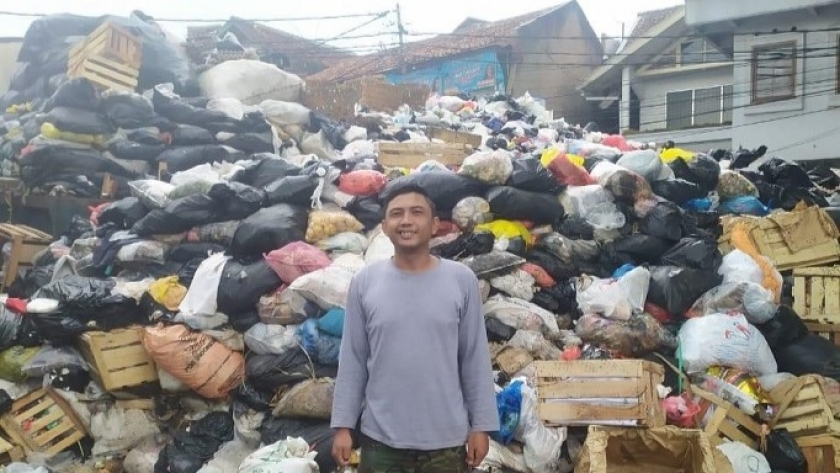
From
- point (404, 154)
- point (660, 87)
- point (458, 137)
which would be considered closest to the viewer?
point (404, 154)

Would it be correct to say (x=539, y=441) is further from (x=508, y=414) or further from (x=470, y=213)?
(x=470, y=213)

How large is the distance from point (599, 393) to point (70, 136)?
231 inches

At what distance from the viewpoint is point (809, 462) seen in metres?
3.18

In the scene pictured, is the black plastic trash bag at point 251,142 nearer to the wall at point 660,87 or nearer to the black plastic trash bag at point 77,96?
the black plastic trash bag at point 77,96

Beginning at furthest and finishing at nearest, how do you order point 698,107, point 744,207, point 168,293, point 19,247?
point 698,107 → point 19,247 → point 744,207 → point 168,293

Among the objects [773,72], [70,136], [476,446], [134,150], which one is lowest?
[476,446]

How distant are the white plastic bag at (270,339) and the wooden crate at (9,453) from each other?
125 cm

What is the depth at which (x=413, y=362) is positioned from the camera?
1.92 m

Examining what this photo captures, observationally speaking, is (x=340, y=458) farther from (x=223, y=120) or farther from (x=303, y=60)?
(x=303, y=60)

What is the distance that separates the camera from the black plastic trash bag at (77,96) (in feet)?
22.2

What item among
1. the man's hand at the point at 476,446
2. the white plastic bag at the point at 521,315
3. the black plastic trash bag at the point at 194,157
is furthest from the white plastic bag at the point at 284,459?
the black plastic trash bag at the point at 194,157

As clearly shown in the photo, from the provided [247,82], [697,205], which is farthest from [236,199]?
[247,82]

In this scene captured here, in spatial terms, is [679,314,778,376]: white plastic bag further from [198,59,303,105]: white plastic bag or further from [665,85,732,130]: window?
[665,85,732,130]: window

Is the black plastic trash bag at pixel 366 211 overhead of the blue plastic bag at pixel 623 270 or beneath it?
overhead
